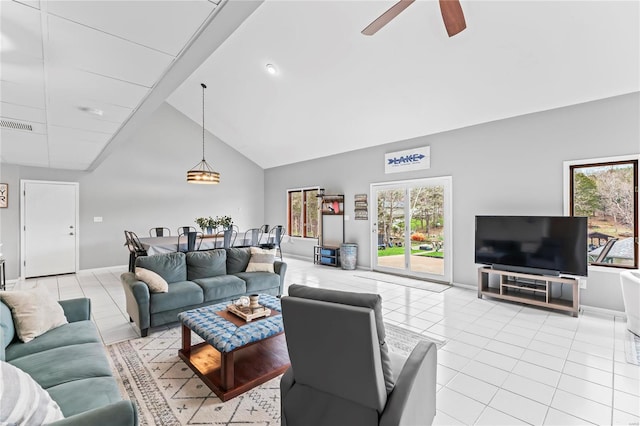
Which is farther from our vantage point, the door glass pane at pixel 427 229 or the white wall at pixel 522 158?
the door glass pane at pixel 427 229

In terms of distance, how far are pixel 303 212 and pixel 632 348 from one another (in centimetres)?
719

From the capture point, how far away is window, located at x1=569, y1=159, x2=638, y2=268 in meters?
3.91

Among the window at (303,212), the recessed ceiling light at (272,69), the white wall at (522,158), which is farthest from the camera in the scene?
the window at (303,212)

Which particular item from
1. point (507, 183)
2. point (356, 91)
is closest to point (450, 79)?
point (356, 91)

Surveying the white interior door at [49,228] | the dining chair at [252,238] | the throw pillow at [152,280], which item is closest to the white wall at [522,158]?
the dining chair at [252,238]

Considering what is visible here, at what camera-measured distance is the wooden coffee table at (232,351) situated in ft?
7.47

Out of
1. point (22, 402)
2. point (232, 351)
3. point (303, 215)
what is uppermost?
point (303, 215)

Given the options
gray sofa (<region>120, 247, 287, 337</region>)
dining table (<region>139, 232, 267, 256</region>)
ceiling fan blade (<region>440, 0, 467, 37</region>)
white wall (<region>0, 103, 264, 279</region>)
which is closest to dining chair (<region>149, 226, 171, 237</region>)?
white wall (<region>0, 103, 264, 279</region>)

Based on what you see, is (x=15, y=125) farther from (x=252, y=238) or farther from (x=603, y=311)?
(x=603, y=311)

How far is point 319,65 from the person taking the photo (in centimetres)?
494

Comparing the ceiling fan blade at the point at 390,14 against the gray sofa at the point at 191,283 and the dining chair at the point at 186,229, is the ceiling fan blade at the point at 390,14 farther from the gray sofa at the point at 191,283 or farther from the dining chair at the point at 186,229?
the dining chair at the point at 186,229

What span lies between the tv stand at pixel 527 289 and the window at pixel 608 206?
675mm

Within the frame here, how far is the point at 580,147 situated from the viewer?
419 centimetres

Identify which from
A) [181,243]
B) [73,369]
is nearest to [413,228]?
[181,243]
